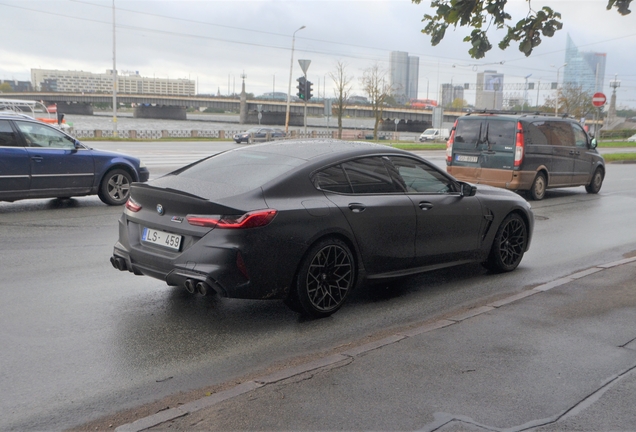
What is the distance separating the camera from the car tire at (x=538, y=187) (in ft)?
50.3

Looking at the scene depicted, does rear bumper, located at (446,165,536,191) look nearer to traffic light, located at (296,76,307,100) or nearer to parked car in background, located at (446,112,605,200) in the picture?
parked car in background, located at (446,112,605,200)

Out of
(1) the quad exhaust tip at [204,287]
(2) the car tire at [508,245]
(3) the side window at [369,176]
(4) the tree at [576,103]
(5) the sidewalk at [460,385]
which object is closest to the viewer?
(5) the sidewalk at [460,385]

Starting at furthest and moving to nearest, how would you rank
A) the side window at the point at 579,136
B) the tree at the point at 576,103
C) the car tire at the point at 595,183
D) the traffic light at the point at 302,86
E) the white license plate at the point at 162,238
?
the tree at the point at 576,103, the traffic light at the point at 302,86, the car tire at the point at 595,183, the side window at the point at 579,136, the white license plate at the point at 162,238

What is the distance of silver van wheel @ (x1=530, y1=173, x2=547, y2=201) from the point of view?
50.3 ft

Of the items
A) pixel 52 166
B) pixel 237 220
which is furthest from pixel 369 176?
pixel 52 166

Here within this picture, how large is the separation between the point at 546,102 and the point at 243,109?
1644 inches

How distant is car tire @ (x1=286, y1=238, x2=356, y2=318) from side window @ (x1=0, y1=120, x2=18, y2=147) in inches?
295

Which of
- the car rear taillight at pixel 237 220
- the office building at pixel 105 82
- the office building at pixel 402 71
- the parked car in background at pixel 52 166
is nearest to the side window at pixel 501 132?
the parked car in background at pixel 52 166

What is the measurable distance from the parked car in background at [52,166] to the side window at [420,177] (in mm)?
6525

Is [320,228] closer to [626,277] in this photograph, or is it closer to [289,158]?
[289,158]

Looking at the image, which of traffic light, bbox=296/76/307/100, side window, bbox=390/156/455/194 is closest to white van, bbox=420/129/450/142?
traffic light, bbox=296/76/307/100

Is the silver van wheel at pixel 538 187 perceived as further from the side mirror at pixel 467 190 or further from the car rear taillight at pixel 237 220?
the car rear taillight at pixel 237 220

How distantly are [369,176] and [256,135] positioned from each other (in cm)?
4632

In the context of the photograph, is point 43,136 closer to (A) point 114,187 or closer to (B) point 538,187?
(A) point 114,187
